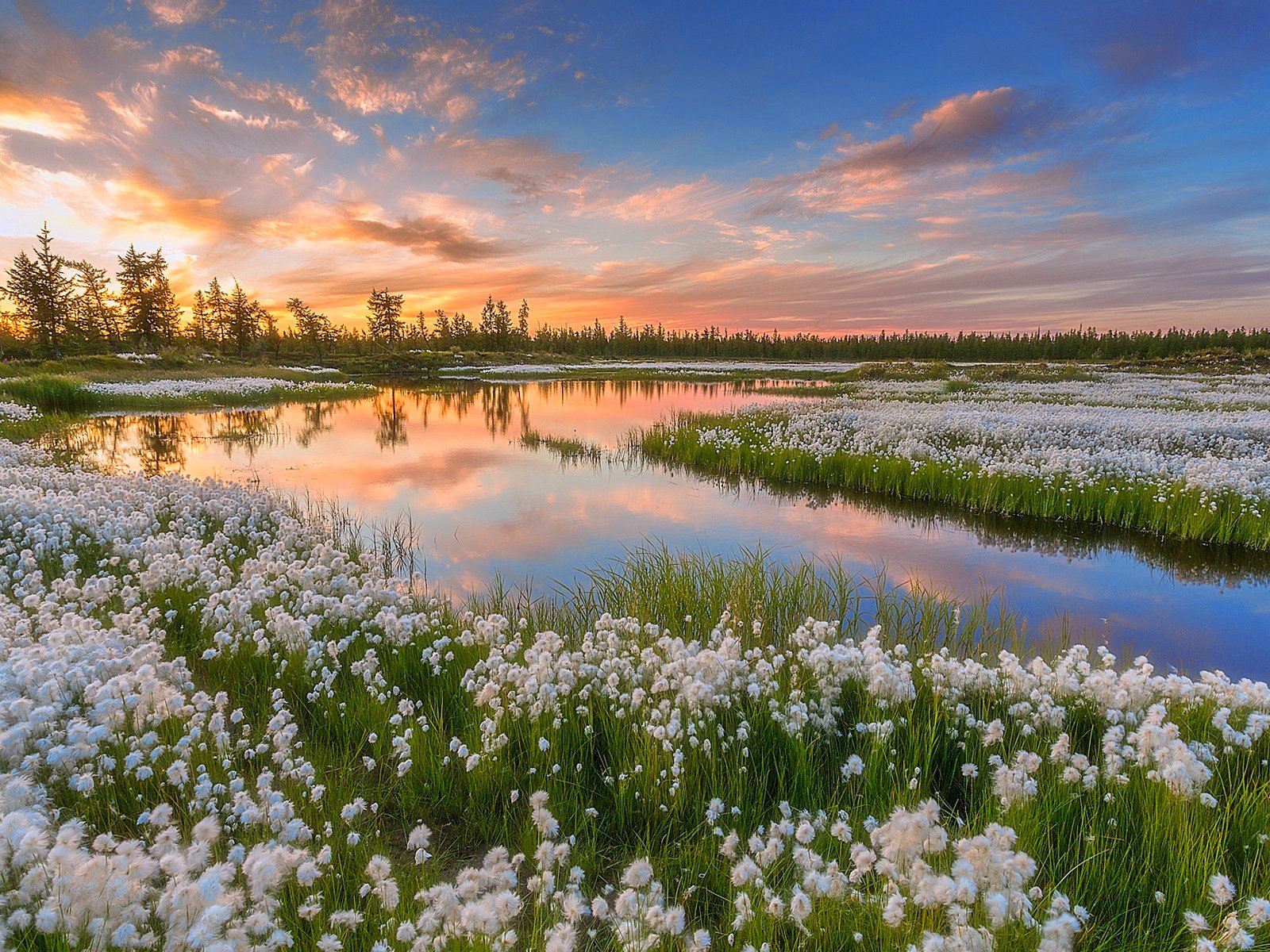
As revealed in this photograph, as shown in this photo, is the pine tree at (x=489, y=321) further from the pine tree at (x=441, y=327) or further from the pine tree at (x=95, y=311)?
the pine tree at (x=95, y=311)

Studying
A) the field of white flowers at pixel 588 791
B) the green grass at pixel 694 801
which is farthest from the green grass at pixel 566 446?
the green grass at pixel 694 801

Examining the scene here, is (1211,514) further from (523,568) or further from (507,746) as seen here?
(507,746)

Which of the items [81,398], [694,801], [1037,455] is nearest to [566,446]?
[1037,455]

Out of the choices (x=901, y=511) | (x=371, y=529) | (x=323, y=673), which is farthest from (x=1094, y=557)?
(x=371, y=529)

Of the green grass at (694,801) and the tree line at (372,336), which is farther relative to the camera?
the tree line at (372,336)

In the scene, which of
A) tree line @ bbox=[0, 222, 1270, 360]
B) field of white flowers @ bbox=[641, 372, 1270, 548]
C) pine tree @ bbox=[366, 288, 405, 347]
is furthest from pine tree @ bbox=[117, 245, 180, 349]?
field of white flowers @ bbox=[641, 372, 1270, 548]

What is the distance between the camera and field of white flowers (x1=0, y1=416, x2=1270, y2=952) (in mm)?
2834

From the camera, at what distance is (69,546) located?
9.16 m

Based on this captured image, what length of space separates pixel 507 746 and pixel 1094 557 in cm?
1192

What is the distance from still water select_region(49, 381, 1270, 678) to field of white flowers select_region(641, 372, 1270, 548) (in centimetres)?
76

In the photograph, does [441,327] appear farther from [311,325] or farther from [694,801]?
[694,801]

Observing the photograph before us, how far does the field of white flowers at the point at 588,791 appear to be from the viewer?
2.83 m

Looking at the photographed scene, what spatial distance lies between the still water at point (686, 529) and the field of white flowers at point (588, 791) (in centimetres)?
263

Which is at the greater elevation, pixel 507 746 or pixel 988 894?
pixel 988 894
